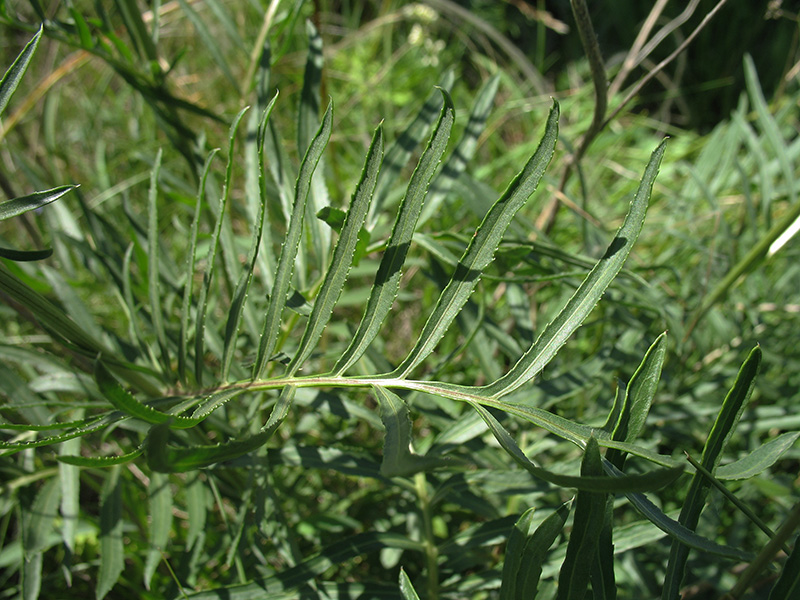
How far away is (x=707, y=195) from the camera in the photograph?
2.88ft

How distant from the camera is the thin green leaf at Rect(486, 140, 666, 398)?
393 millimetres

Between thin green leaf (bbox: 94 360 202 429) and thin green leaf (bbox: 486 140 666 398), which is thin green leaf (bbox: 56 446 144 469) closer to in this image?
thin green leaf (bbox: 94 360 202 429)

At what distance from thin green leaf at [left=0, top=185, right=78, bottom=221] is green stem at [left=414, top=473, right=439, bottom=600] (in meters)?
0.39

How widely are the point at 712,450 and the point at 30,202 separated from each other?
17.9 inches

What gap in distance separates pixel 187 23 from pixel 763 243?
74.9 inches

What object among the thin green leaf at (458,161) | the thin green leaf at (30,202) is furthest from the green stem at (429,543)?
the thin green leaf at (30,202)

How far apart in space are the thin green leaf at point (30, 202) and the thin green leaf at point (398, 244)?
0.20 m

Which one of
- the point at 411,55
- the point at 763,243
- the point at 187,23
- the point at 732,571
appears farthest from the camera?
the point at 187,23

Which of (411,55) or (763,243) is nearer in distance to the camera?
(763,243)

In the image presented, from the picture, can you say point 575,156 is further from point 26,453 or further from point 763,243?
point 26,453

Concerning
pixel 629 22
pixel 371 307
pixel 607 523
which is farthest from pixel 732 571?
pixel 629 22

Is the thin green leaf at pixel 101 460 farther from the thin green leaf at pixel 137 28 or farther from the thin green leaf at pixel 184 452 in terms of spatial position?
the thin green leaf at pixel 137 28

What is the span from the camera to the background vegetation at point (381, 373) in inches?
15.2

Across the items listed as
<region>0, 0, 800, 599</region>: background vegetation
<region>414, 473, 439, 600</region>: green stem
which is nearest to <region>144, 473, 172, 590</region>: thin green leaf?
<region>0, 0, 800, 599</region>: background vegetation
